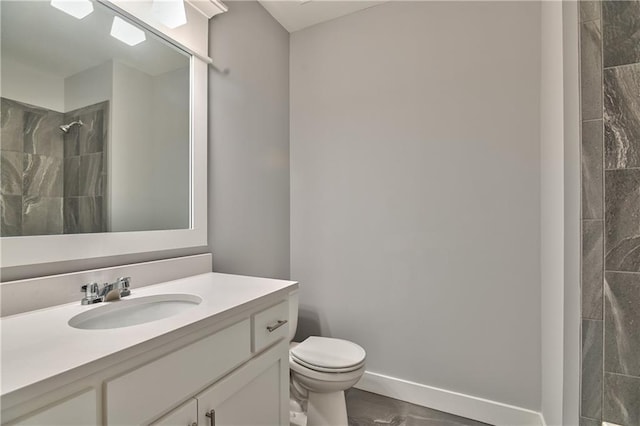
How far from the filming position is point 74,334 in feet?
2.23

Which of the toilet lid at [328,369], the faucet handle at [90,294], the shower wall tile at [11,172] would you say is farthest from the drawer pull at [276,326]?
the shower wall tile at [11,172]

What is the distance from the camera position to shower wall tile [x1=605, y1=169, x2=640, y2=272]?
129 centimetres

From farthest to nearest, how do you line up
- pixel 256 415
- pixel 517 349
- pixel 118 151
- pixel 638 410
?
pixel 517 349 < pixel 638 410 < pixel 118 151 < pixel 256 415

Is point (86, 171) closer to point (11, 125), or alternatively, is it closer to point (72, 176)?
point (72, 176)

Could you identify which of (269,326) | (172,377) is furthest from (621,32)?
(172,377)

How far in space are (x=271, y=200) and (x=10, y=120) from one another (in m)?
1.26

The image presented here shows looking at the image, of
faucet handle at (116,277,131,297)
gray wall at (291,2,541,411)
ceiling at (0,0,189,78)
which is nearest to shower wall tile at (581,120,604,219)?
gray wall at (291,2,541,411)

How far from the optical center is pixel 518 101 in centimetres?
155

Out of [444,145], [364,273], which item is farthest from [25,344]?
[444,145]

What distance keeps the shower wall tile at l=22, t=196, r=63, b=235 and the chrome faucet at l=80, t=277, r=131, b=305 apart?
0.22m

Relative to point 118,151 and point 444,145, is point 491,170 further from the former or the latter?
point 118,151

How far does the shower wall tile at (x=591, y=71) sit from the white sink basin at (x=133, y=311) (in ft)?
5.96

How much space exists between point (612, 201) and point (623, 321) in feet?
1.77

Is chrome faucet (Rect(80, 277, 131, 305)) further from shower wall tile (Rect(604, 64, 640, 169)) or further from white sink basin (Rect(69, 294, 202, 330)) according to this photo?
shower wall tile (Rect(604, 64, 640, 169))
